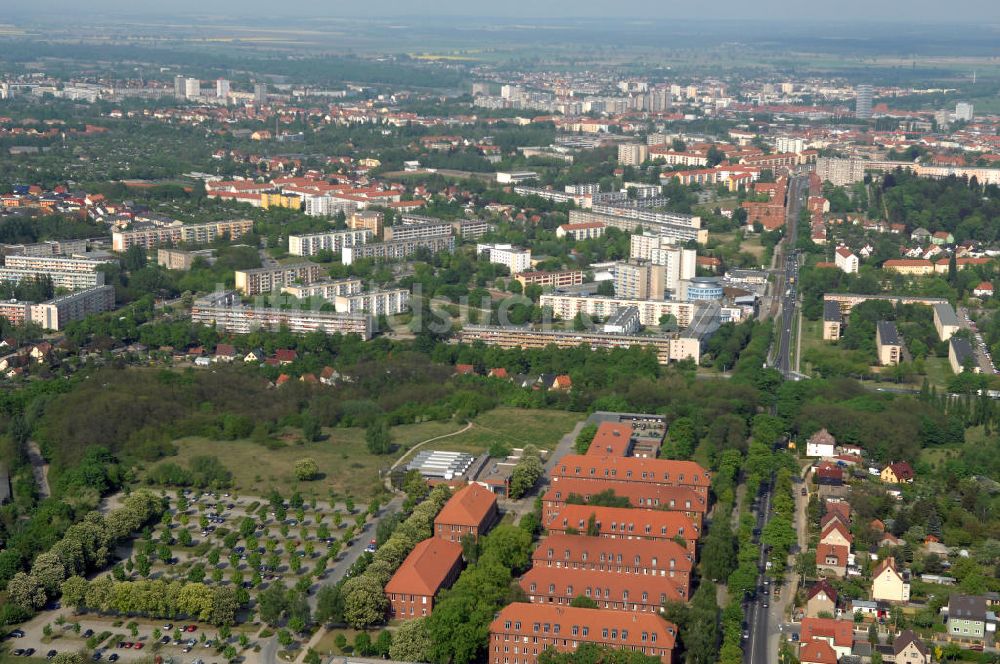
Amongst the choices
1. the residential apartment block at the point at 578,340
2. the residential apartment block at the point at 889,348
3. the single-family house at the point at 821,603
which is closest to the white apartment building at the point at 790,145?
the residential apartment block at the point at 889,348

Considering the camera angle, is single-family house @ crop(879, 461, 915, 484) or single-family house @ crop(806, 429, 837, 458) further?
single-family house @ crop(806, 429, 837, 458)

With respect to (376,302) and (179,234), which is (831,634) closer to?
(376,302)

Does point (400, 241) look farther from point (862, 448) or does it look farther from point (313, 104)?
point (313, 104)

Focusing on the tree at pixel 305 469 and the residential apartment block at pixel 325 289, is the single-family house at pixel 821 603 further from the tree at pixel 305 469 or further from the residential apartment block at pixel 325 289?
→ the residential apartment block at pixel 325 289

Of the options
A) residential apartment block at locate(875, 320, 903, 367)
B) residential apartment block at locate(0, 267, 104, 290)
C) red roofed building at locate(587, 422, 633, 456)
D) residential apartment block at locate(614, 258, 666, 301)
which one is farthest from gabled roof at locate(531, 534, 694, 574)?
residential apartment block at locate(0, 267, 104, 290)

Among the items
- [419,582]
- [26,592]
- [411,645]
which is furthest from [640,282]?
[26,592]

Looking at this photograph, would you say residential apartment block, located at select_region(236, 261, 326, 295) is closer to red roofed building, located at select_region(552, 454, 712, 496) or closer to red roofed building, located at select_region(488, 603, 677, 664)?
red roofed building, located at select_region(552, 454, 712, 496)

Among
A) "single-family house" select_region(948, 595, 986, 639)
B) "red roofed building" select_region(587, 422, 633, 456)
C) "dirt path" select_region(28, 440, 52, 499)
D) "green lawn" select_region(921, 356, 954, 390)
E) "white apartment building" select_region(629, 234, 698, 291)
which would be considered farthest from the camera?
"white apartment building" select_region(629, 234, 698, 291)
